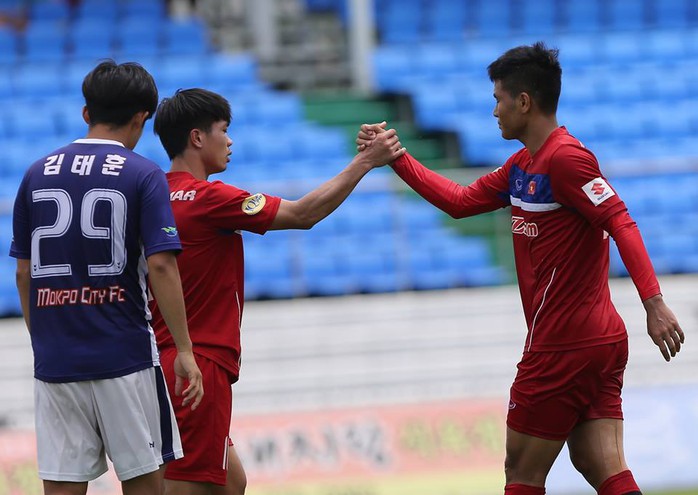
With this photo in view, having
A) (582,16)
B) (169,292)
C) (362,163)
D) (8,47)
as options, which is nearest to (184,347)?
(169,292)

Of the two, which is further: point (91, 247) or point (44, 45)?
point (44, 45)

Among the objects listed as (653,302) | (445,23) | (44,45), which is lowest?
(653,302)

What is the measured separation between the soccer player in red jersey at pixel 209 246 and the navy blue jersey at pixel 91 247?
51 centimetres

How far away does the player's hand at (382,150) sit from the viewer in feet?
18.6

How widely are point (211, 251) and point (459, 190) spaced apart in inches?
49.9

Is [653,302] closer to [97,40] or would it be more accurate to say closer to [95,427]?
[95,427]

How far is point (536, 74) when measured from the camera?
5.20 m

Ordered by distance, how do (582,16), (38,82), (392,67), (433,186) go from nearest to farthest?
(433,186)
(38,82)
(392,67)
(582,16)

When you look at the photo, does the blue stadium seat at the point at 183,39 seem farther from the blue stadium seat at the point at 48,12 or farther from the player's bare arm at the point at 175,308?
the player's bare arm at the point at 175,308

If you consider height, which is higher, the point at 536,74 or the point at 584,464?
the point at 536,74

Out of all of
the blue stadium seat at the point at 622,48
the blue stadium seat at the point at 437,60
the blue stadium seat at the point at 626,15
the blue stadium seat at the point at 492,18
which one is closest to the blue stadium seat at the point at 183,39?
the blue stadium seat at the point at 437,60

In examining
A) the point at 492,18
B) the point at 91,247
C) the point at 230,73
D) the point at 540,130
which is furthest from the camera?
the point at 492,18

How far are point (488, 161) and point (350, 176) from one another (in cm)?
691

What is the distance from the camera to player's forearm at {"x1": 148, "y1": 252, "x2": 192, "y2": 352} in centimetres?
461
